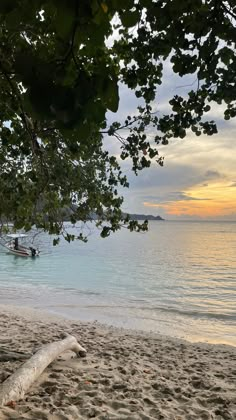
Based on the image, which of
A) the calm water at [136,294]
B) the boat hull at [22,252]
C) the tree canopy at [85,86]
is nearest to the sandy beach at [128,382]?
the tree canopy at [85,86]

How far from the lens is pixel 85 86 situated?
4.05ft

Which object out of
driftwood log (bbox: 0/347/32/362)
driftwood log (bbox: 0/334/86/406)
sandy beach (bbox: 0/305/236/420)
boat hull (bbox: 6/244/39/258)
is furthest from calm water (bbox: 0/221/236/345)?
Result: driftwood log (bbox: 0/347/32/362)

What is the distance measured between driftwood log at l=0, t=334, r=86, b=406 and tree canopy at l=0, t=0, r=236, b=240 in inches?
83.3

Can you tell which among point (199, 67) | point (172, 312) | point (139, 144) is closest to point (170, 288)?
point (172, 312)

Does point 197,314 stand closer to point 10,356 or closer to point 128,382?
point 128,382

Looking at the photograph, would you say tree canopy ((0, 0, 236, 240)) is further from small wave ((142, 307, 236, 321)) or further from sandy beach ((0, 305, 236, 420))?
small wave ((142, 307, 236, 321))

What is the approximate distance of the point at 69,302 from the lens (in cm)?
1942

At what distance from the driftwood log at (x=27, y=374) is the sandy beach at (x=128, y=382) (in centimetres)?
12

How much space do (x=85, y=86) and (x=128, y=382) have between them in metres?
5.90

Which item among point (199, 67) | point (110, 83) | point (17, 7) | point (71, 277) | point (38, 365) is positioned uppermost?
point (199, 67)

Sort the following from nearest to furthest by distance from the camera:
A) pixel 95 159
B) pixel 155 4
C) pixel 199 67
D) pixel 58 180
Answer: pixel 155 4
pixel 199 67
pixel 58 180
pixel 95 159

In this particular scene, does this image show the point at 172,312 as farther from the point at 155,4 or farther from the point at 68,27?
the point at 68,27

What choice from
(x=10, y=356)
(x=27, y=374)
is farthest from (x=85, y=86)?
(x=10, y=356)

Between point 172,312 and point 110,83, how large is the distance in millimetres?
17299
